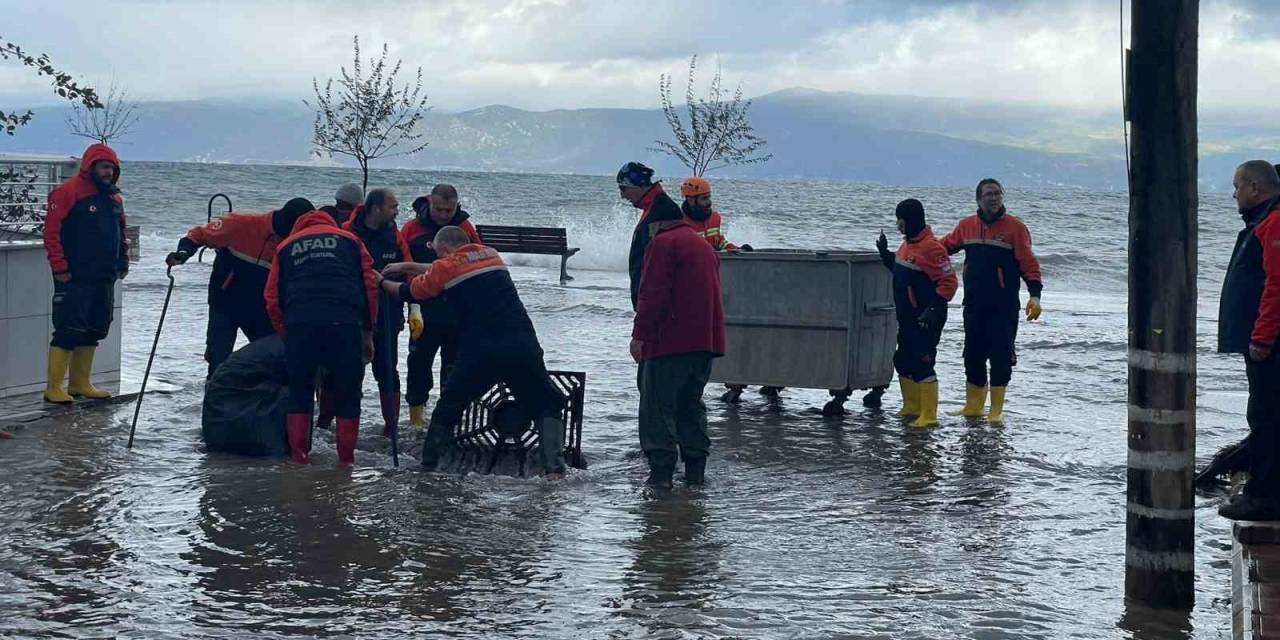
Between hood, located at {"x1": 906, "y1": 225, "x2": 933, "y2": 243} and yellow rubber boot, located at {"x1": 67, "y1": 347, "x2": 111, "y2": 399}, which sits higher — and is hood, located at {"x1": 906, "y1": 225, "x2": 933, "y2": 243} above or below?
above

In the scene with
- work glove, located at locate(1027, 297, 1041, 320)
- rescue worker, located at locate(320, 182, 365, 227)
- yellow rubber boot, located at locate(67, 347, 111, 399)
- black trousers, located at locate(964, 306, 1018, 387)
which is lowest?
yellow rubber boot, located at locate(67, 347, 111, 399)

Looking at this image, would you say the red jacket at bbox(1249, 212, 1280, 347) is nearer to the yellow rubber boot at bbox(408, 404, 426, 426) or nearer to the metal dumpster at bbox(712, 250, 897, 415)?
the metal dumpster at bbox(712, 250, 897, 415)

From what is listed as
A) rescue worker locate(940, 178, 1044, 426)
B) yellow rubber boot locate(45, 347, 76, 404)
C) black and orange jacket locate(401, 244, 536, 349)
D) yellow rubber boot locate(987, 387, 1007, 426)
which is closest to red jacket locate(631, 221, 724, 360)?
black and orange jacket locate(401, 244, 536, 349)

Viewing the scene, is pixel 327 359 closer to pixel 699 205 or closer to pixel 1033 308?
pixel 699 205

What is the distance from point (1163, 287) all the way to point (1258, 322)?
1434mm

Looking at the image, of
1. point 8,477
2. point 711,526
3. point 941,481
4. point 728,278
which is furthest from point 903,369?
point 8,477

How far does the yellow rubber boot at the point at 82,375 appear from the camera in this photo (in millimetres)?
10947

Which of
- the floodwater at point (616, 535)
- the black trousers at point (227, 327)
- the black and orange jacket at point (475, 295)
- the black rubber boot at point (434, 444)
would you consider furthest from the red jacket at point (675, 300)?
the black trousers at point (227, 327)

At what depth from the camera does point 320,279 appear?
8523mm

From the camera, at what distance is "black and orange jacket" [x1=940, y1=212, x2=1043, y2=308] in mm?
11086

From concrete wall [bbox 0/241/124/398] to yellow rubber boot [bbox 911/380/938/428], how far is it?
670 centimetres

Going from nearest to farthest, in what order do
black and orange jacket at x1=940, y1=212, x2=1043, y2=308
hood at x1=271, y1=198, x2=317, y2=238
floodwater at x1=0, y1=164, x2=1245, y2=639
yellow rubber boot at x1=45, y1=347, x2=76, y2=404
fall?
floodwater at x1=0, y1=164, x2=1245, y2=639, hood at x1=271, y1=198, x2=317, y2=238, yellow rubber boot at x1=45, y1=347, x2=76, y2=404, black and orange jacket at x1=940, y1=212, x2=1043, y2=308

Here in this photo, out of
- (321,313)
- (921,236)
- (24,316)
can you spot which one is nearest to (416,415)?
(321,313)

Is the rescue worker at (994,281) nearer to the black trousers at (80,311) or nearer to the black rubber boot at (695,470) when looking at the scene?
the black rubber boot at (695,470)
